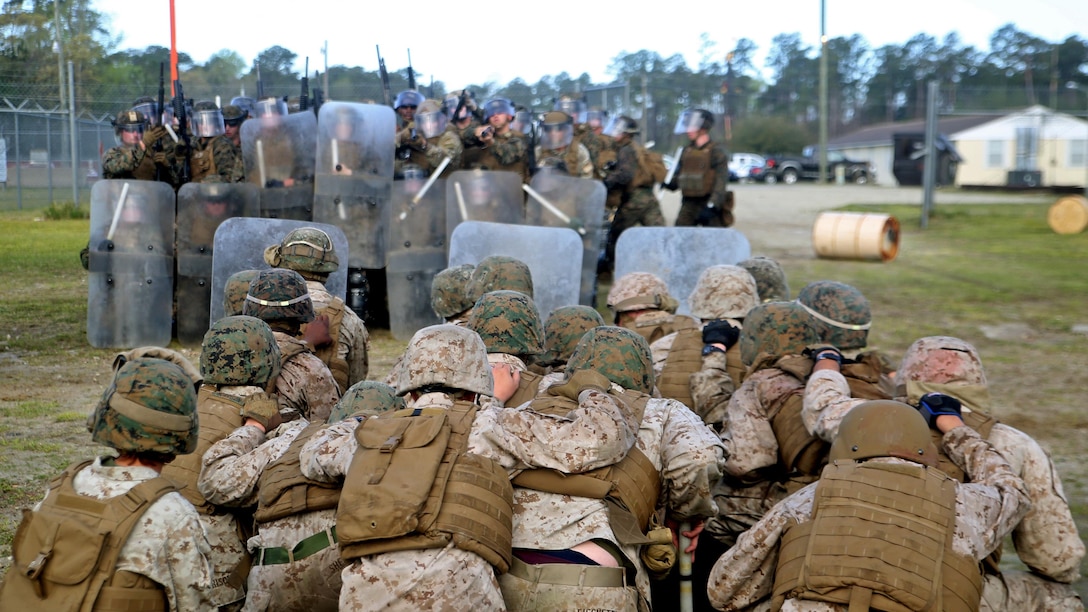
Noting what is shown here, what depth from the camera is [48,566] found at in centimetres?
272

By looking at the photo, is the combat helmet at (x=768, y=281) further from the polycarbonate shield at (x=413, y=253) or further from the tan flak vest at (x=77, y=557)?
the tan flak vest at (x=77, y=557)

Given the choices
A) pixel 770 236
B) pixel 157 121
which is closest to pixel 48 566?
pixel 157 121

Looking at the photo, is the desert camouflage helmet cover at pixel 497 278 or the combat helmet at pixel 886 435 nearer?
the combat helmet at pixel 886 435

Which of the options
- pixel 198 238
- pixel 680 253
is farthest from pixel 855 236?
pixel 198 238

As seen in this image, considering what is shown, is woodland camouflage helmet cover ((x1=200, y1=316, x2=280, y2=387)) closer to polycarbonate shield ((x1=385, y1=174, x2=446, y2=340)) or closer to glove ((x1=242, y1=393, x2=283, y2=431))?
glove ((x1=242, y1=393, x2=283, y2=431))

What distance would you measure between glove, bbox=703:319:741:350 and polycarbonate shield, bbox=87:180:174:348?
17.7 feet

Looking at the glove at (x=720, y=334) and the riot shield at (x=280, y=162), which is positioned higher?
the riot shield at (x=280, y=162)

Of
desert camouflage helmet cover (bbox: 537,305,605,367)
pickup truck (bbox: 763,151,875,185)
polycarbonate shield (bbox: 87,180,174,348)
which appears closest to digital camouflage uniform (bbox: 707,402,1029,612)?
desert camouflage helmet cover (bbox: 537,305,605,367)

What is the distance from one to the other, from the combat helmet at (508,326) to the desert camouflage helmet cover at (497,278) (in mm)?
1416

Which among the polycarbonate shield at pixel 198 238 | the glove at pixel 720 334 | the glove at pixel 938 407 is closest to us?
the glove at pixel 938 407

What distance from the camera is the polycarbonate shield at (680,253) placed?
337 inches

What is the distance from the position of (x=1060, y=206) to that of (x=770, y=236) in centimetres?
512

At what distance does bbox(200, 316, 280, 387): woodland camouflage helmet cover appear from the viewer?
3.94 m

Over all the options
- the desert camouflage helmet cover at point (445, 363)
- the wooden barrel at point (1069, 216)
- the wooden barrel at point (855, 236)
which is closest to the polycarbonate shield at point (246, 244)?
the desert camouflage helmet cover at point (445, 363)
